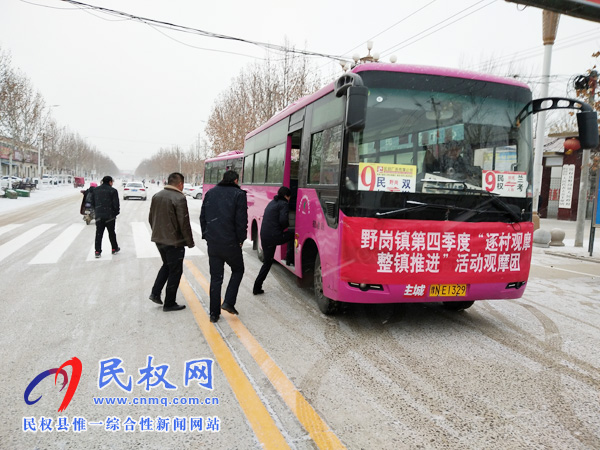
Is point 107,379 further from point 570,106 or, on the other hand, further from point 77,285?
point 570,106

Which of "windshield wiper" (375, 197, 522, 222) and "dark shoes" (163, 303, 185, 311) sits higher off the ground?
"windshield wiper" (375, 197, 522, 222)

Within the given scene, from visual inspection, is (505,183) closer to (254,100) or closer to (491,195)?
(491,195)

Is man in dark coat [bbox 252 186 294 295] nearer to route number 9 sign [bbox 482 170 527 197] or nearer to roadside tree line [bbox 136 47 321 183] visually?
route number 9 sign [bbox 482 170 527 197]

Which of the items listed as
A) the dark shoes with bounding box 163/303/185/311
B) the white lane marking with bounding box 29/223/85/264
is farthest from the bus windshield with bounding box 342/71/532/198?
the white lane marking with bounding box 29/223/85/264

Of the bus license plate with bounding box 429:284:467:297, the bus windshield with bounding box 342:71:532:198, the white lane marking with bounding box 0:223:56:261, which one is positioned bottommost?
the white lane marking with bounding box 0:223:56:261

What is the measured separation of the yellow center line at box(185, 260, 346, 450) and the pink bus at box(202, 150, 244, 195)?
12926 millimetres

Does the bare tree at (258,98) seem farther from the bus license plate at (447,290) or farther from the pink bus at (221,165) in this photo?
the bus license plate at (447,290)

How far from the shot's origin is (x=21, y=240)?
35.4 feet

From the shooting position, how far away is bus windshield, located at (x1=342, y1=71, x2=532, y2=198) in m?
4.37

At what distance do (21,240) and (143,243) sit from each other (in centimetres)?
320

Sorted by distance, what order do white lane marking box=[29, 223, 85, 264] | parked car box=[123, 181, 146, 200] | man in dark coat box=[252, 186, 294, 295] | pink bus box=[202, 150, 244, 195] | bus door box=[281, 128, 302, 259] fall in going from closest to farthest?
man in dark coat box=[252, 186, 294, 295], bus door box=[281, 128, 302, 259], white lane marking box=[29, 223, 85, 264], pink bus box=[202, 150, 244, 195], parked car box=[123, 181, 146, 200]

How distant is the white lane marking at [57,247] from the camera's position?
27.6ft

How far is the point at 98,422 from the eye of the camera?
279 centimetres

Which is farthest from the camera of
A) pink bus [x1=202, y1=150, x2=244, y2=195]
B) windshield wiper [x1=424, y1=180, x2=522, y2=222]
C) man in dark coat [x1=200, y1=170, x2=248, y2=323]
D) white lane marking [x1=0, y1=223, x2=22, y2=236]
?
pink bus [x1=202, y1=150, x2=244, y2=195]
